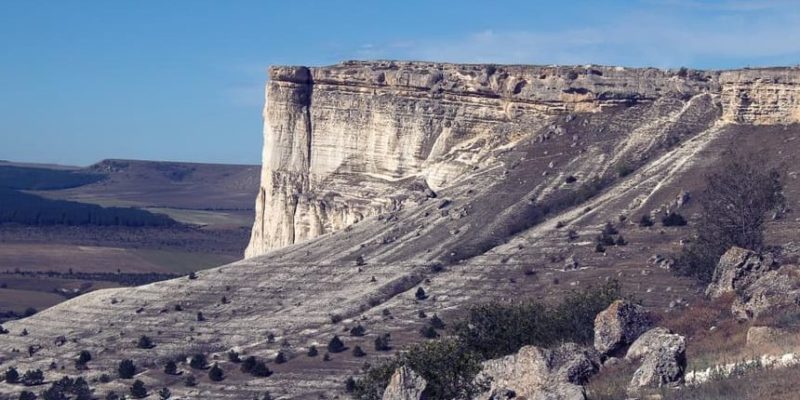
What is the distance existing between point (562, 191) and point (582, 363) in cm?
3038

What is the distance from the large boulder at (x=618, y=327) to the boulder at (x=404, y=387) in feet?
13.5

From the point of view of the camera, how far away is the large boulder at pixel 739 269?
32125mm

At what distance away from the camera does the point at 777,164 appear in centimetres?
5141

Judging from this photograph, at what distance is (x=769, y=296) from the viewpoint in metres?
28.6

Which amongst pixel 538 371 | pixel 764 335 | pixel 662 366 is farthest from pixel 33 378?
pixel 662 366

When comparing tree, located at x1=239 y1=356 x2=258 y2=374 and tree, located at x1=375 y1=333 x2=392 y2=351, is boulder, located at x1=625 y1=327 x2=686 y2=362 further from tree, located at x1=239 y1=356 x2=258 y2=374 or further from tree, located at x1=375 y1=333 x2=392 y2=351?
tree, located at x1=239 y1=356 x2=258 y2=374

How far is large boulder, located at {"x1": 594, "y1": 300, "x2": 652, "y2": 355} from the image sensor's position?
92.7 ft

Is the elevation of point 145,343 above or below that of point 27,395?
above

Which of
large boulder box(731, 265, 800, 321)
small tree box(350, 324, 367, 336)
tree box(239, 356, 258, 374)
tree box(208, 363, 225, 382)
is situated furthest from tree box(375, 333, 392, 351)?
large boulder box(731, 265, 800, 321)

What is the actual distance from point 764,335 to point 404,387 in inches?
255

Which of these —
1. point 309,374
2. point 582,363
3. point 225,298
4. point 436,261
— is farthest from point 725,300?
point 225,298

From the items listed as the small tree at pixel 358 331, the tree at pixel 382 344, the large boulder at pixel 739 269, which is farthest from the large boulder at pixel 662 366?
the small tree at pixel 358 331

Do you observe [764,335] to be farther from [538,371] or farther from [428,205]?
[428,205]

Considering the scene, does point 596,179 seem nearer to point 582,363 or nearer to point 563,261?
point 563,261
